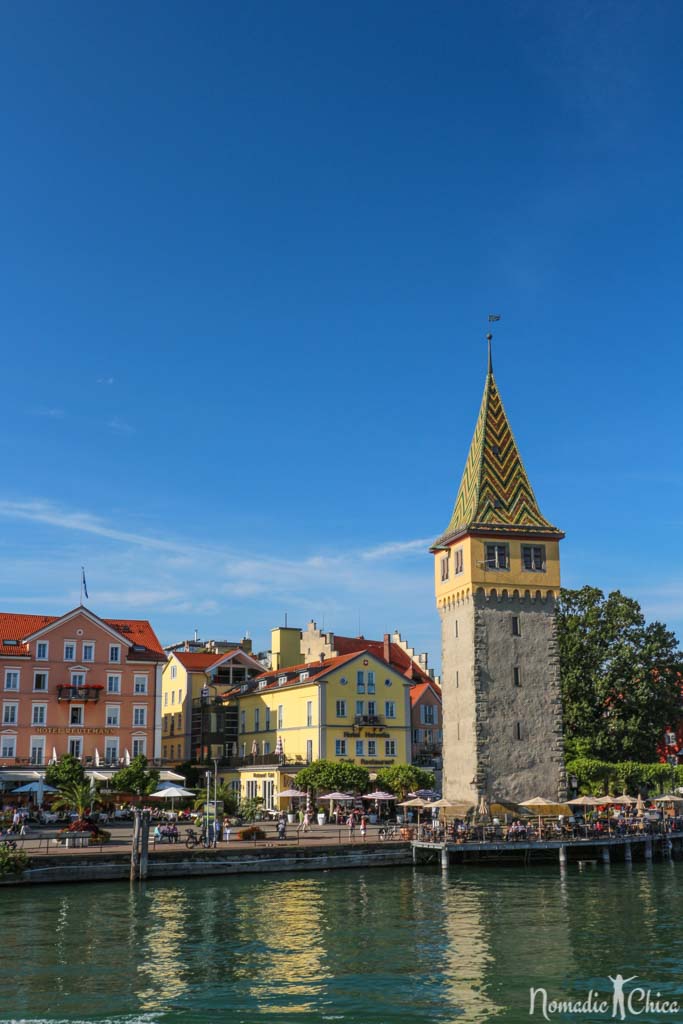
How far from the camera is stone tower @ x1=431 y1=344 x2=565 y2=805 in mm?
56000

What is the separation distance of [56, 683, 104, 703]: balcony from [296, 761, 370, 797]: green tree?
16209 millimetres

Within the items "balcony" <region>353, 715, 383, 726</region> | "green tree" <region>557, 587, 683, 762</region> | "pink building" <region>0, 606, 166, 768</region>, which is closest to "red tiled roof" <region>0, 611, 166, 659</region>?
"pink building" <region>0, 606, 166, 768</region>

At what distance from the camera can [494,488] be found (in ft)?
199

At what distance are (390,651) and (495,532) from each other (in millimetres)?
30689

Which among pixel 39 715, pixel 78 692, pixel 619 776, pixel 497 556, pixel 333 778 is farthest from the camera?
pixel 78 692

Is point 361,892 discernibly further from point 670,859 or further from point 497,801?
point 670,859

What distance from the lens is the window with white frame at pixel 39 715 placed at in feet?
222

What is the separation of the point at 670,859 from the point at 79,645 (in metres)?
39.3

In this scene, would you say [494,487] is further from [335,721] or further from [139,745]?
[139,745]

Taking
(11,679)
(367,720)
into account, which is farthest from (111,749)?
(367,720)

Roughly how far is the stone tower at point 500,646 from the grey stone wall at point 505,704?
5 centimetres

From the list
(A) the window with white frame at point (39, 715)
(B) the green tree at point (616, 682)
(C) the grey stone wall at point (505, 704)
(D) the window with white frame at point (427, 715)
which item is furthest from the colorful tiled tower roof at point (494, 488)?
(A) the window with white frame at point (39, 715)

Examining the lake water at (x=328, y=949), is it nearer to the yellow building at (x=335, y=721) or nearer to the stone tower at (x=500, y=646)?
the stone tower at (x=500, y=646)

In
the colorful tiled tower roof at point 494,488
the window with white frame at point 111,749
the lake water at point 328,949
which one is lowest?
the lake water at point 328,949
